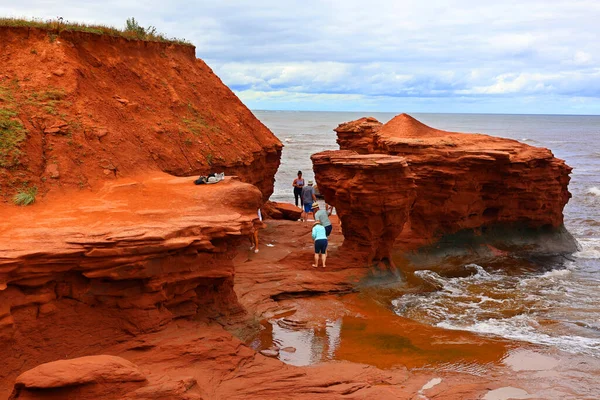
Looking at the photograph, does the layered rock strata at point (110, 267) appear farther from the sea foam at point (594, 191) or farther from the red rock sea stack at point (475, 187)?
the sea foam at point (594, 191)

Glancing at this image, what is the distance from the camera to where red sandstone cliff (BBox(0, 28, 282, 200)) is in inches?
552

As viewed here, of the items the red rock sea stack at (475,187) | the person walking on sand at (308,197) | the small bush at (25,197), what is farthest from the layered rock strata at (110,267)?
the person walking on sand at (308,197)

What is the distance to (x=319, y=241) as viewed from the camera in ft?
54.6

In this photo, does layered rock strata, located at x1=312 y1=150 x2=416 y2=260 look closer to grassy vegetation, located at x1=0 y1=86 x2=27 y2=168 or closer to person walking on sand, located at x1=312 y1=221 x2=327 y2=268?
person walking on sand, located at x1=312 y1=221 x2=327 y2=268

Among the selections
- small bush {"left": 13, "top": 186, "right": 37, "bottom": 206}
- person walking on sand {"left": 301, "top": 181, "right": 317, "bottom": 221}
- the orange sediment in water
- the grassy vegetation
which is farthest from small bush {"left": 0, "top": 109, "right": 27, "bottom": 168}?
person walking on sand {"left": 301, "top": 181, "right": 317, "bottom": 221}

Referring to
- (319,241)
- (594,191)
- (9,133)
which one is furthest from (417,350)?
(594,191)

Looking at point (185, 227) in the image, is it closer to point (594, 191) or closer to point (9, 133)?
point (9, 133)

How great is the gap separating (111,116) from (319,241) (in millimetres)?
6383

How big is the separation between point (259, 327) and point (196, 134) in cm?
727

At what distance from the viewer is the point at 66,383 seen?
808cm

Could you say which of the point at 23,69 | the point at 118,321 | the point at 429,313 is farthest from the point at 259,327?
the point at 23,69

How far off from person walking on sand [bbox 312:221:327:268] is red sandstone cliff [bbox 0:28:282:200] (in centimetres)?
355

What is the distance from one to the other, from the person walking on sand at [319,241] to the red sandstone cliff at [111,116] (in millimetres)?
3547

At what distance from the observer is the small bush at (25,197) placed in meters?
12.3
